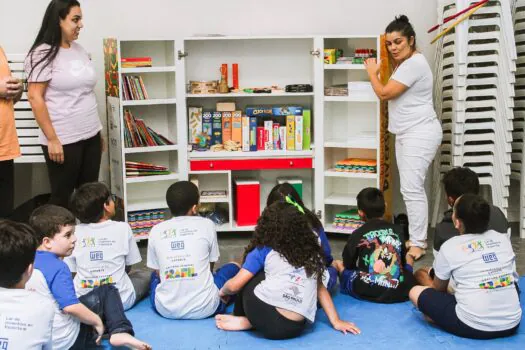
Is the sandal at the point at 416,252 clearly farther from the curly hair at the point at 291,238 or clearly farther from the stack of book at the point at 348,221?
the curly hair at the point at 291,238

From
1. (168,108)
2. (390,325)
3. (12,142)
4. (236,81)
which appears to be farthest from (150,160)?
(390,325)

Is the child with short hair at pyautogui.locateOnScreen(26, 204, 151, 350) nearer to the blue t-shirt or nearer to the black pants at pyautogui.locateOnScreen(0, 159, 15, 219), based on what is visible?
the blue t-shirt

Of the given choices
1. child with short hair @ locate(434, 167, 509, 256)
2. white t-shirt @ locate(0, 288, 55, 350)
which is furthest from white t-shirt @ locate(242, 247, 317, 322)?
white t-shirt @ locate(0, 288, 55, 350)

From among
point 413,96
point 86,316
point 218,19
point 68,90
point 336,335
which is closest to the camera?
point 86,316

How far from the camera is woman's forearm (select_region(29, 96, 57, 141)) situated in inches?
177

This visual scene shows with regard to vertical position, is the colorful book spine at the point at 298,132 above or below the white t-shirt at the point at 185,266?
above

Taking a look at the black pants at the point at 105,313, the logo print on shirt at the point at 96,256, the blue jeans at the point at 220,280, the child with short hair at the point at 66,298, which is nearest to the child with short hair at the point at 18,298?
the child with short hair at the point at 66,298

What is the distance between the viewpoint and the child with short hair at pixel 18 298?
2.40 m

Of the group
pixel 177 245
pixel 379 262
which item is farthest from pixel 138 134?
pixel 379 262

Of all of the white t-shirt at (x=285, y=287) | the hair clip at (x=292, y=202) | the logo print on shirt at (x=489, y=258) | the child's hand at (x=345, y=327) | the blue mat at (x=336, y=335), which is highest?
the hair clip at (x=292, y=202)

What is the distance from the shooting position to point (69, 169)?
467 cm

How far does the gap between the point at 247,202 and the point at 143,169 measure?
85 cm

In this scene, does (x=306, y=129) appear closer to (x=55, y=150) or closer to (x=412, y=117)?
(x=412, y=117)

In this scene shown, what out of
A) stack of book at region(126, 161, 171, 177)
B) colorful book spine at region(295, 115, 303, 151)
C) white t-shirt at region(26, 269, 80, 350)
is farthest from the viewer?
colorful book spine at region(295, 115, 303, 151)
